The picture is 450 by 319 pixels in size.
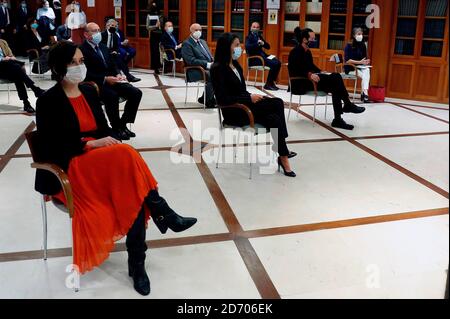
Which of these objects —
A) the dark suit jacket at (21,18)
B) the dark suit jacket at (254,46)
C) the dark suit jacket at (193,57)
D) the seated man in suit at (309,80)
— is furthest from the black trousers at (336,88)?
the dark suit jacket at (21,18)

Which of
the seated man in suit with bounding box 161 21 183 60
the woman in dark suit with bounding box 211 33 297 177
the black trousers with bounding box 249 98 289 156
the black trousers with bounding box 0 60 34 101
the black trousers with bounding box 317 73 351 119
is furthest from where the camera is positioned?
the seated man in suit with bounding box 161 21 183 60

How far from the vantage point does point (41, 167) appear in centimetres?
268

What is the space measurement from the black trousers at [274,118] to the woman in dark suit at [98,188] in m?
1.82

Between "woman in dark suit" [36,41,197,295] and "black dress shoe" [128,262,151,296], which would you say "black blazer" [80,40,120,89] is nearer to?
"woman in dark suit" [36,41,197,295]

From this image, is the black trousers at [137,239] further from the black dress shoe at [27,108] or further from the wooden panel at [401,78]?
the wooden panel at [401,78]

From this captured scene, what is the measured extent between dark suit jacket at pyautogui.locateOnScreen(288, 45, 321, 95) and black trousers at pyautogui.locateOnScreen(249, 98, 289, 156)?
5.86 feet

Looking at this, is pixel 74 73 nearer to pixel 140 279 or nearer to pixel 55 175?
pixel 55 175

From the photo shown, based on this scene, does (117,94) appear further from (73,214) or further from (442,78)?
(442,78)

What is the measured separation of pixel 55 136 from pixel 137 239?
0.77 m

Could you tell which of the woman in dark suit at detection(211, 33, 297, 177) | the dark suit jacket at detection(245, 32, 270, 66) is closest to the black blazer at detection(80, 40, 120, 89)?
the woman in dark suit at detection(211, 33, 297, 177)

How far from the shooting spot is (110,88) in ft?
18.9

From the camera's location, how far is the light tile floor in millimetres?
2707

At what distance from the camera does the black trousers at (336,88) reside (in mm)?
6164
